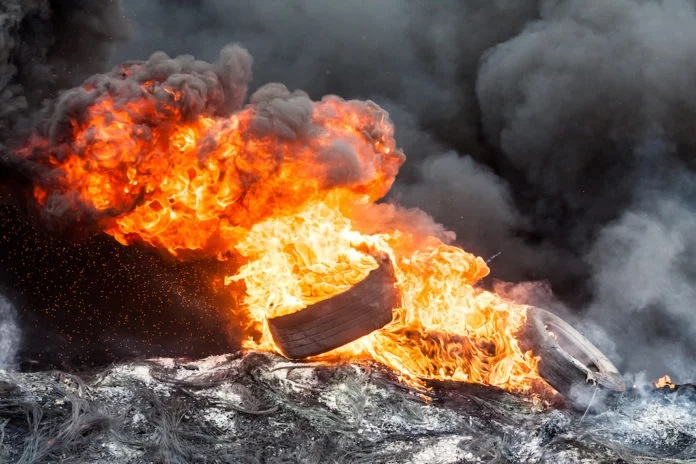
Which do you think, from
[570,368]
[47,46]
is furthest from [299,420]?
[47,46]

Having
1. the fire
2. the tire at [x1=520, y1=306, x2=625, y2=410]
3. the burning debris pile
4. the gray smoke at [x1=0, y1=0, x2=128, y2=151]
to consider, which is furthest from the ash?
the gray smoke at [x1=0, y1=0, x2=128, y2=151]

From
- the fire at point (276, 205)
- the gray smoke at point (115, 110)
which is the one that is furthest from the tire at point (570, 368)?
the gray smoke at point (115, 110)

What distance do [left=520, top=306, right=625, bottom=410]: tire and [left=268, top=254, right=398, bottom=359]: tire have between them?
212 cm

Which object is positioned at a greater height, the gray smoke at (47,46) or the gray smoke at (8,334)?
the gray smoke at (47,46)

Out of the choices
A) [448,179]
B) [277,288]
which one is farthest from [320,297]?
[448,179]

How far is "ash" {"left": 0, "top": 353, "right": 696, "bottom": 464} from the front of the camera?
19.7 feet

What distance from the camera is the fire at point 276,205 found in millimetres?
7852

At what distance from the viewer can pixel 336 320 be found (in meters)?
7.57

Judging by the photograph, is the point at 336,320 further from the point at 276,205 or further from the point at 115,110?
the point at 115,110

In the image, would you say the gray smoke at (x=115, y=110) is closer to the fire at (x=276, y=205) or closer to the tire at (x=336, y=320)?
the fire at (x=276, y=205)

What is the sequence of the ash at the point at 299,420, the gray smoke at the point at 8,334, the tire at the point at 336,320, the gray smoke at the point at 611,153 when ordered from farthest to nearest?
the gray smoke at the point at 611,153 → the gray smoke at the point at 8,334 → the tire at the point at 336,320 → the ash at the point at 299,420

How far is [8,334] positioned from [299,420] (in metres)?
5.19

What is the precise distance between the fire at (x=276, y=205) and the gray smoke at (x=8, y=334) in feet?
7.60

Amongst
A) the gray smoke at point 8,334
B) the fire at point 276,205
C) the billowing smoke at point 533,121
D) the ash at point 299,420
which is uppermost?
the billowing smoke at point 533,121
